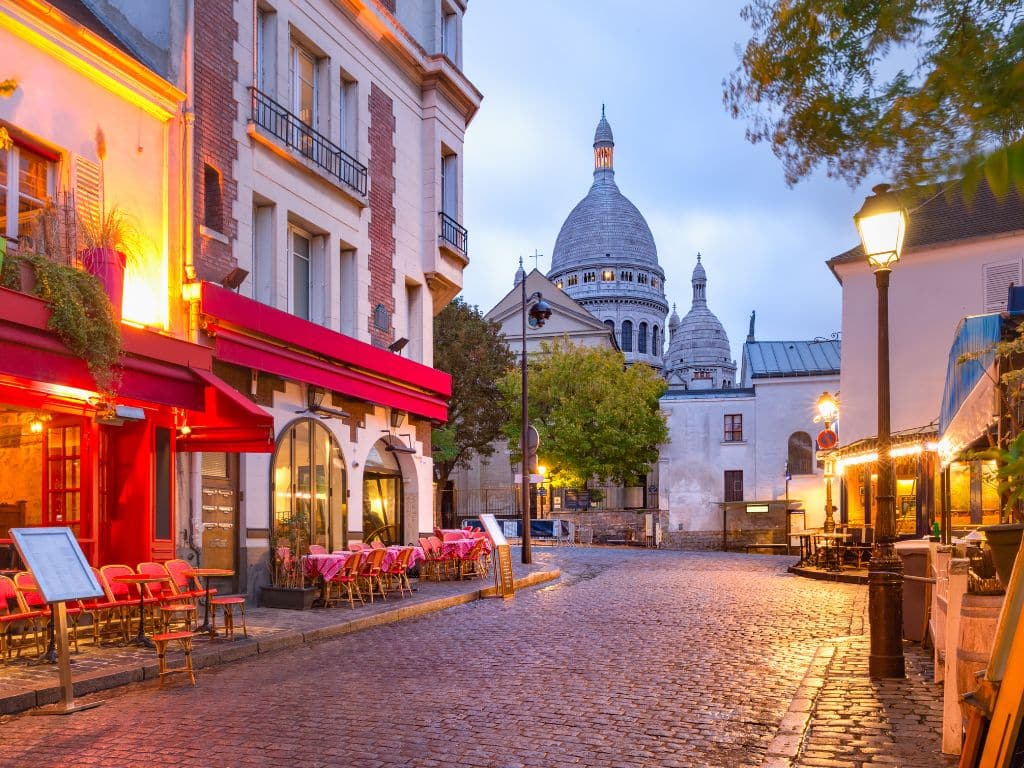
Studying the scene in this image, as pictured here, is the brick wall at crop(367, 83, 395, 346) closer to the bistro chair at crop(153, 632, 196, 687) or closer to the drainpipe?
the drainpipe

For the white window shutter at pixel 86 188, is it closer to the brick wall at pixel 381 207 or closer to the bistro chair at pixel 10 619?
the bistro chair at pixel 10 619

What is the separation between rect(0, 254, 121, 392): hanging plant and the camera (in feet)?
35.3

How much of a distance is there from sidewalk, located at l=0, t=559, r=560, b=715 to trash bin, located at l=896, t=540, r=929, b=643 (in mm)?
6286

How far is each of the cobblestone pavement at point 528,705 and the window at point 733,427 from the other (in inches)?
1503

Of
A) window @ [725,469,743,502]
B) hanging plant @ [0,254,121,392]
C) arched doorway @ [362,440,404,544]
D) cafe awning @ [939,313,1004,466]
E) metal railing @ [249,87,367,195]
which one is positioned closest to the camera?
cafe awning @ [939,313,1004,466]

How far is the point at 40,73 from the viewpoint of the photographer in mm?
11828

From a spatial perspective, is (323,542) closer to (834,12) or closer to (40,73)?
(40,73)

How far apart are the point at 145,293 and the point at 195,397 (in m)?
1.50

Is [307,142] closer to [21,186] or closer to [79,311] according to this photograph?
[21,186]

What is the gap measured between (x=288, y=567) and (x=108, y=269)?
5.14m

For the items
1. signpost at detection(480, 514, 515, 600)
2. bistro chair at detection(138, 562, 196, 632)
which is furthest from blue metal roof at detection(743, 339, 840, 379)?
bistro chair at detection(138, 562, 196, 632)

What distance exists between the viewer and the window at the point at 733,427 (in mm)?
50344

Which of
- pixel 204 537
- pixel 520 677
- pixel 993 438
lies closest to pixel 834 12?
pixel 520 677

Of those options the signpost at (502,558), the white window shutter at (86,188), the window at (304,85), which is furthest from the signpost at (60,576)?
the window at (304,85)
